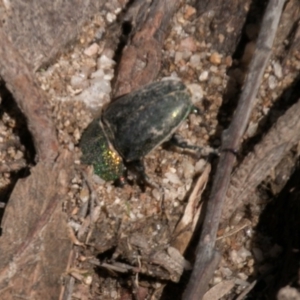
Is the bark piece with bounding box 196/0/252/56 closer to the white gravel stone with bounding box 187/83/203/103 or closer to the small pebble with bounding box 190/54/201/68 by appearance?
the small pebble with bounding box 190/54/201/68

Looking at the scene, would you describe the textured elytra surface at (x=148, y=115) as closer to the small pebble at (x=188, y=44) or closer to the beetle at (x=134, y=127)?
the beetle at (x=134, y=127)

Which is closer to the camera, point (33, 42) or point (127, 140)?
point (127, 140)

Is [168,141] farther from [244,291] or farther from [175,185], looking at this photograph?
[244,291]

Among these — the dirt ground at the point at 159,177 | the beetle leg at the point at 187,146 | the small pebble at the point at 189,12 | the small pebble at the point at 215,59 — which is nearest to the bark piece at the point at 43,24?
the dirt ground at the point at 159,177

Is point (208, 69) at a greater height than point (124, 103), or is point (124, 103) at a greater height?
point (208, 69)

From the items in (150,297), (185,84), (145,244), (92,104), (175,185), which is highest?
(185,84)

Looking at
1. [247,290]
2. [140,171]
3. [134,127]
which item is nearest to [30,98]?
[134,127]

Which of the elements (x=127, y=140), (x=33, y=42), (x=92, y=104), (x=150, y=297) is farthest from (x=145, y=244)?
(x=33, y=42)
